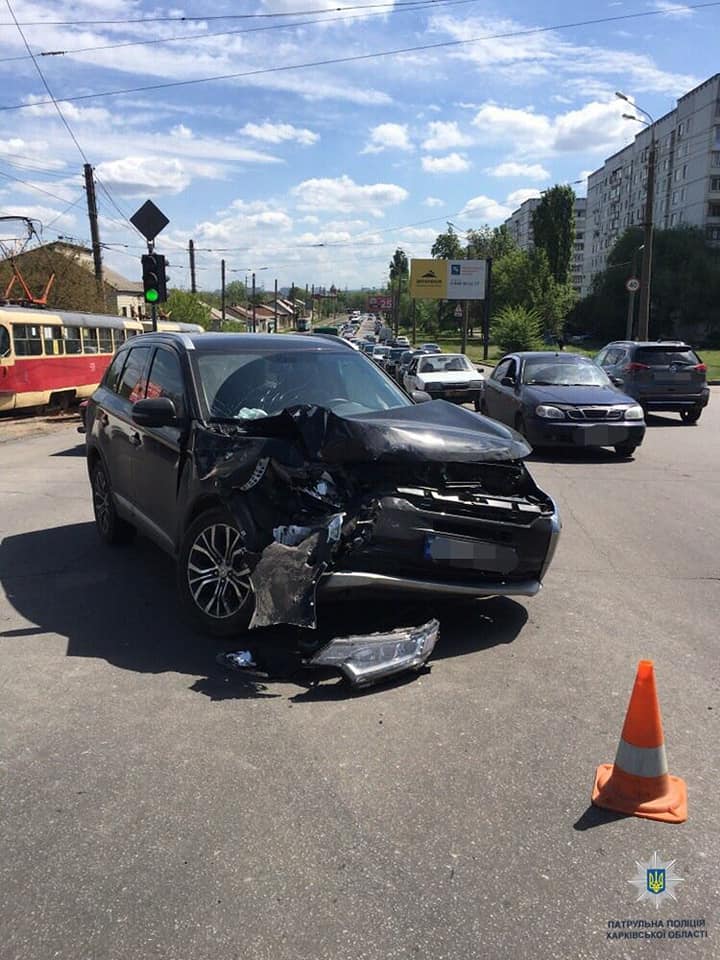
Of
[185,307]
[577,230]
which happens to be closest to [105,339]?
[185,307]

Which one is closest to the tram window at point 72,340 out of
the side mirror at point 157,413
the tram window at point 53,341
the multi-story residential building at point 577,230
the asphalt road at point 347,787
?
the tram window at point 53,341

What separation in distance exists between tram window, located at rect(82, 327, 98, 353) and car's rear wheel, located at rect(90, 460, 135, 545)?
1573 centimetres

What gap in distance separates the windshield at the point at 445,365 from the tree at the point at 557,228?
66.7 m

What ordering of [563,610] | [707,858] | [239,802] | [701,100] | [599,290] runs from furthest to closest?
[701,100], [599,290], [563,610], [239,802], [707,858]

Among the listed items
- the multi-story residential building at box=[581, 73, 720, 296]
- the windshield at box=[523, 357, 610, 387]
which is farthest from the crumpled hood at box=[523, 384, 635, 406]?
the multi-story residential building at box=[581, 73, 720, 296]

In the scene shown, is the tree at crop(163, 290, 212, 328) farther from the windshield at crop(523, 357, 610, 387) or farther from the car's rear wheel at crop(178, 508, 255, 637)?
the car's rear wheel at crop(178, 508, 255, 637)

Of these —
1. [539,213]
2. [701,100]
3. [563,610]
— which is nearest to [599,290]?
[539,213]

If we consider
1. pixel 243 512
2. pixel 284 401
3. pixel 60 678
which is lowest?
pixel 60 678

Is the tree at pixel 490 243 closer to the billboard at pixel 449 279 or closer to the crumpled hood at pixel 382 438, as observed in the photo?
the billboard at pixel 449 279

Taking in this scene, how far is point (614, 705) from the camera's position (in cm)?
370

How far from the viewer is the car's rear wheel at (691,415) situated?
15.9m

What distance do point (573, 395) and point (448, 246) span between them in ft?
342

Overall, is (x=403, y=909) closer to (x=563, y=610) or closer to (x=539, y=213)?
(x=563, y=610)

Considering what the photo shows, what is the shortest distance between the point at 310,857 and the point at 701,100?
10047 centimetres
